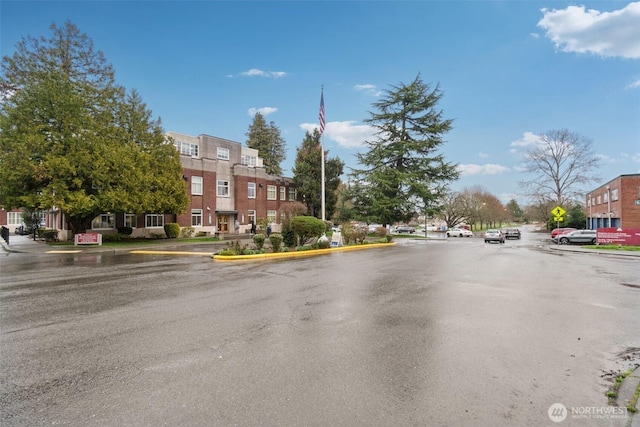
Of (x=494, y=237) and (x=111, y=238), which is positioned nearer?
(x=111, y=238)

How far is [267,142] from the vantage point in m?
73.6

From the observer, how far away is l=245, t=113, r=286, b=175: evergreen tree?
7294 centimetres

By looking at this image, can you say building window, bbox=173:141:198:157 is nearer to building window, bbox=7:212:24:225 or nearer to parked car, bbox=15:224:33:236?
parked car, bbox=15:224:33:236

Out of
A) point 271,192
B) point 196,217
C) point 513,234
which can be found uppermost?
point 271,192

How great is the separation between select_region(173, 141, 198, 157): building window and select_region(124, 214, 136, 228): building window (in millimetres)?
9564

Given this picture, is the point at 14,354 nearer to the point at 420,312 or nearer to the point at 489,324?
the point at 420,312

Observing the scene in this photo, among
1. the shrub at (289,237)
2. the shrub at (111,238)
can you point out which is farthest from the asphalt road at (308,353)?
the shrub at (111,238)

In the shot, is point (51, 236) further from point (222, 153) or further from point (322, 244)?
point (322, 244)

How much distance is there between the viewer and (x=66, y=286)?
32.9 ft

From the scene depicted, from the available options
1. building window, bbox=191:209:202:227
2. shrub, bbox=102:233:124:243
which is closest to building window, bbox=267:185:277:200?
building window, bbox=191:209:202:227

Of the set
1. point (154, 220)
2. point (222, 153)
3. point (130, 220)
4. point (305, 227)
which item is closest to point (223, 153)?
point (222, 153)

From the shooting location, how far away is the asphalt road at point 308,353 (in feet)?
11.3

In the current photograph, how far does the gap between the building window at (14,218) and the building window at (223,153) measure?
3511cm

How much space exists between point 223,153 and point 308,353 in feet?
139
